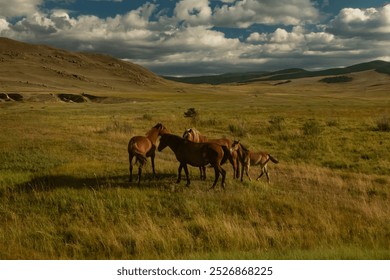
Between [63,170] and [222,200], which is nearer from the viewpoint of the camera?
[222,200]

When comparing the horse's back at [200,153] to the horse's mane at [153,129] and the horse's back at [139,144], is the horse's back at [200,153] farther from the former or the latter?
the horse's mane at [153,129]

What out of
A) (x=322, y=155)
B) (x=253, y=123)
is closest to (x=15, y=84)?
(x=253, y=123)

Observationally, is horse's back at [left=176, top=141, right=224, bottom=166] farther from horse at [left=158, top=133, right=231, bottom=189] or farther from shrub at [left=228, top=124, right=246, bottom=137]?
shrub at [left=228, top=124, right=246, bottom=137]

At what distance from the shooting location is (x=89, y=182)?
42.3 ft

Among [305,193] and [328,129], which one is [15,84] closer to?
[328,129]

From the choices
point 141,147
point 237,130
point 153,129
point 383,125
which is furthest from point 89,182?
point 383,125

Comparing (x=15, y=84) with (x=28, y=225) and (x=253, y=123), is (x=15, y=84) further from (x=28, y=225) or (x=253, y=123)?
(x=28, y=225)

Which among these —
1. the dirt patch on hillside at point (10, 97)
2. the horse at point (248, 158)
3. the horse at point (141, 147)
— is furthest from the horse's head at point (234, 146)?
the dirt patch on hillside at point (10, 97)

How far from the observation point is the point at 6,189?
12508 mm

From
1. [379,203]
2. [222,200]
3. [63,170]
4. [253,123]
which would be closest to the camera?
[222,200]

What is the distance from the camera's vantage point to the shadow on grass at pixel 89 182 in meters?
12.4

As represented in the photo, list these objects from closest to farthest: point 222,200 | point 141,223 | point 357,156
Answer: point 141,223 → point 222,200 → point 357,156

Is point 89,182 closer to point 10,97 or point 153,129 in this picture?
point 153,129

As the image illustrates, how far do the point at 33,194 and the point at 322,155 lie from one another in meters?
16.2
